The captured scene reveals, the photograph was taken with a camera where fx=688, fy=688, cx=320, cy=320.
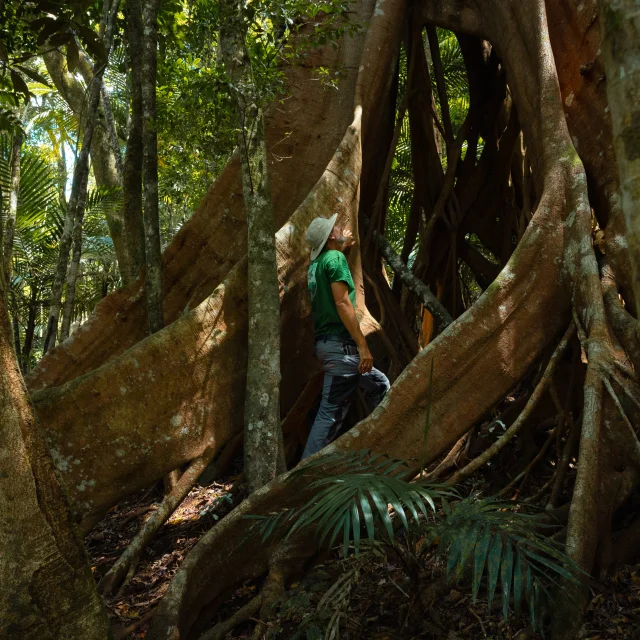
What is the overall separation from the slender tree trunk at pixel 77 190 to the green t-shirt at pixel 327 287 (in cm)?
→ 202

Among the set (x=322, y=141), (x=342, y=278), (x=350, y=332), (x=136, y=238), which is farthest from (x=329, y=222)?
(x=136, y=238)

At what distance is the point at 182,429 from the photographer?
3.69 meters

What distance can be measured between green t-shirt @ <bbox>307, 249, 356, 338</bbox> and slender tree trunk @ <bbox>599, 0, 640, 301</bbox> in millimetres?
2509

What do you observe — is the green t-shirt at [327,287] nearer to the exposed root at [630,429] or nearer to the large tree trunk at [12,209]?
the exposed root at [630,429]

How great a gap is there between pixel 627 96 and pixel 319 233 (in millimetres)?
2714

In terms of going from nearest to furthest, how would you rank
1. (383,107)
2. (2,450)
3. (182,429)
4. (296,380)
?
(2,450)
(182,429)
(296,380)
(383,107)

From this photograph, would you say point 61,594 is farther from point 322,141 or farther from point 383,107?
point 383,107

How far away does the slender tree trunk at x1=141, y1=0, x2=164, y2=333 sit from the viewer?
4.32 m

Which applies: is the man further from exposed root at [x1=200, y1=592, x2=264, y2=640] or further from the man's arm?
exposed root at [x1=200, y1=592, x2=264, y2=640]

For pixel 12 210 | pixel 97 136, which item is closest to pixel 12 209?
pixel 12 210

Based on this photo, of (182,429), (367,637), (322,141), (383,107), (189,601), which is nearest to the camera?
(367,637)

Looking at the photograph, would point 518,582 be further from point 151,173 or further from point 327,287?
point 151,173

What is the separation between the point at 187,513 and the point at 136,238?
7.23 feet

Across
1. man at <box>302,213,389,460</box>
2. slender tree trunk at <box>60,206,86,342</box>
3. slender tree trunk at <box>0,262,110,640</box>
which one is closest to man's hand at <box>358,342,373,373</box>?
man at <box>302,213,389,460</box>
